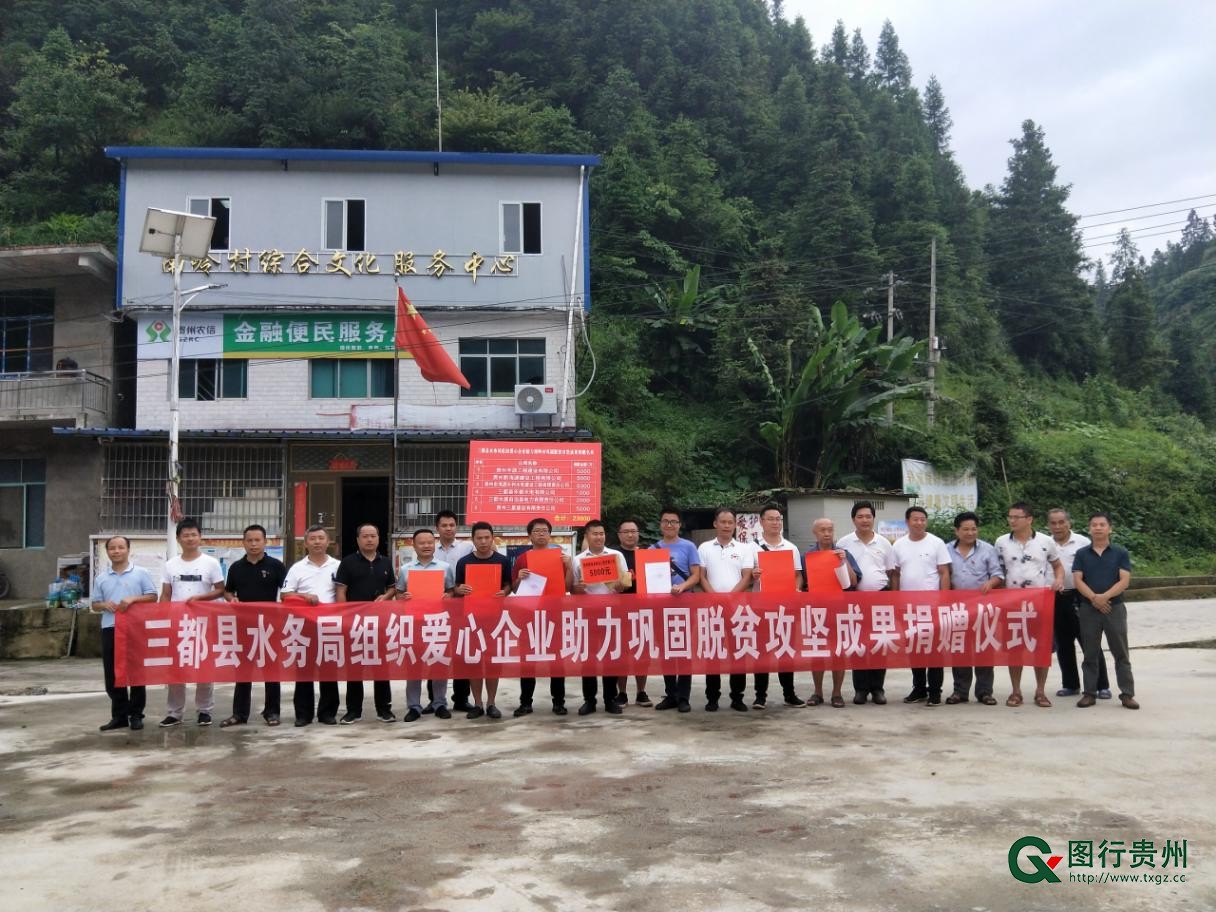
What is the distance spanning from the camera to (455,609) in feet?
23.8

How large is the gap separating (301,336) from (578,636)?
1225 cm

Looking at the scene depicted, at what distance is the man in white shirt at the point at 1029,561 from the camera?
297 inches

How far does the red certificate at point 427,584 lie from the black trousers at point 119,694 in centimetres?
205

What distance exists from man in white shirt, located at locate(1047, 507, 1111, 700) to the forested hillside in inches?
486

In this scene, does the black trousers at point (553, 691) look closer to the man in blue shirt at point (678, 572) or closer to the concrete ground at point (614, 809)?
the concrete ground at point (614, 809)

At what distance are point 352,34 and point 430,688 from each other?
29922 millimetres

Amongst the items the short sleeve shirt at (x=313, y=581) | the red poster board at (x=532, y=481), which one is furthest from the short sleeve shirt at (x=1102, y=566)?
the red poster board at (x=532, y=481)

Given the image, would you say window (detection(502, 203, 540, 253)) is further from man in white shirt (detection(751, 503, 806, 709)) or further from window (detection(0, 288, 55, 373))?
man in white shirt (detection(751, 503, 806, 709))

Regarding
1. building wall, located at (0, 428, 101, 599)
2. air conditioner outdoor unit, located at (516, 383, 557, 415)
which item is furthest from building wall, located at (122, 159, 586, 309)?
building wall, located at (0, 428, 101, 599)

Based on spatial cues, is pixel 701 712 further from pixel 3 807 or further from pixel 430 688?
pixel 3 807

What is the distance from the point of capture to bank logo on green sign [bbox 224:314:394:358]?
1773 centimetres

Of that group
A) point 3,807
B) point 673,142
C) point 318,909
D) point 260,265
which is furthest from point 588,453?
point 673,142

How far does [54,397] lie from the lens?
17438mm

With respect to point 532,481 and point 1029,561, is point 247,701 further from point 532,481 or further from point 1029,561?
point 532,481
